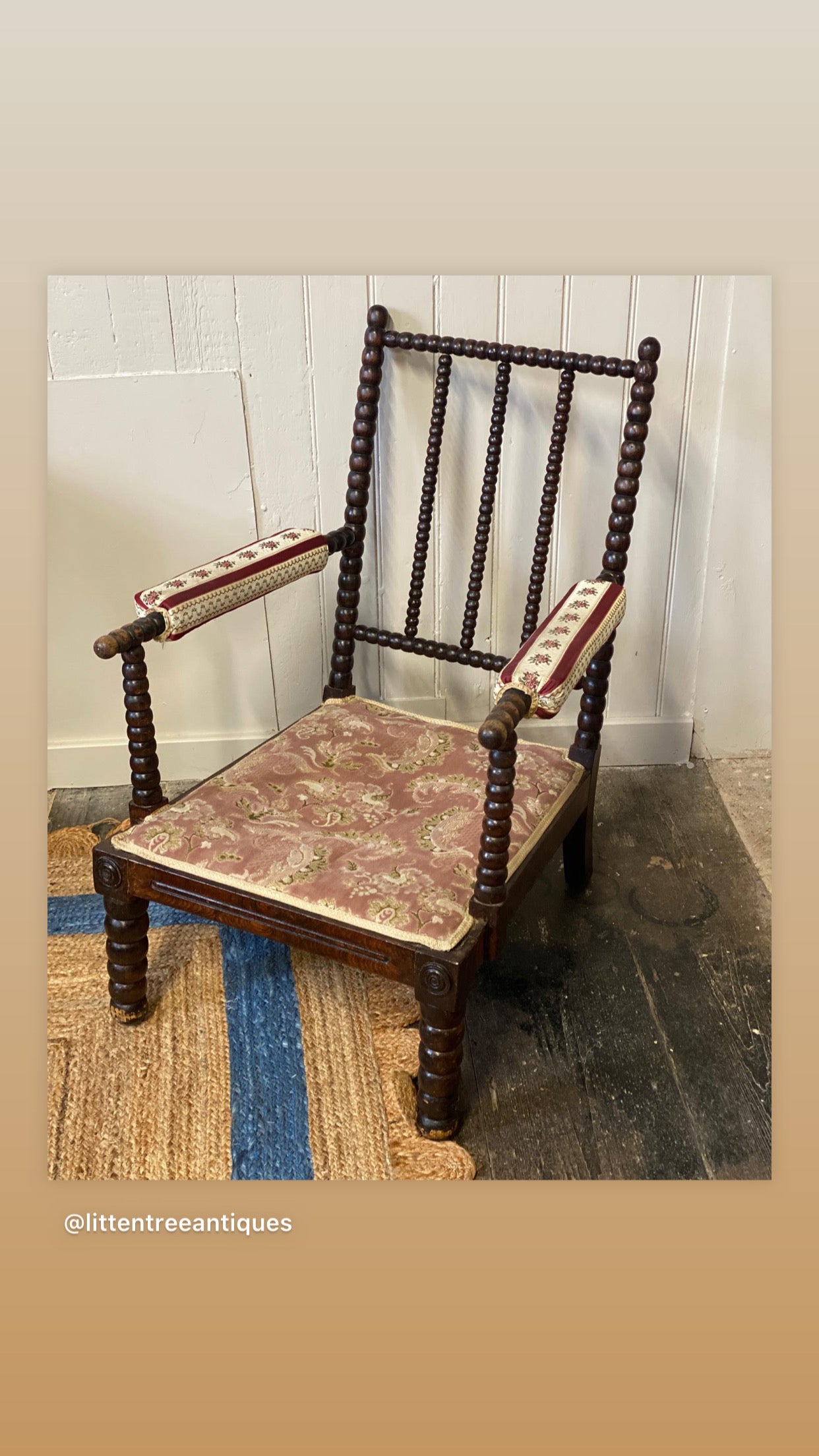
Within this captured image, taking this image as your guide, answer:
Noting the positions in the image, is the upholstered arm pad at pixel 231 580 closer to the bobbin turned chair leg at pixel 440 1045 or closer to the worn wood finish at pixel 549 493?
the worn wood finish at pixel 549 493

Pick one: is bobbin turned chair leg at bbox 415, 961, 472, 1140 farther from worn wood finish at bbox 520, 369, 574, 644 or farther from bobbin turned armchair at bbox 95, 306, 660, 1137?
worn wood finish at bbox 520, 369, 574, 644

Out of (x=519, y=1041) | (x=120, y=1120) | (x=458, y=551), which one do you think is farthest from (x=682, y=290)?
(x=120, y=1120)

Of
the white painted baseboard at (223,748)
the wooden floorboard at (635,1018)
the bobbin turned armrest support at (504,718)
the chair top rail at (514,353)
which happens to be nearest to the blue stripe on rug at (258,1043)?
the wooden floorboard at (635,1018)

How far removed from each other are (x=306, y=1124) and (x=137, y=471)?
1.17 metres

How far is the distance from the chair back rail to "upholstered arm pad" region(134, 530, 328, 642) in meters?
0.13

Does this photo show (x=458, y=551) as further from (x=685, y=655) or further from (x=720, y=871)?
(x=720, y=871)

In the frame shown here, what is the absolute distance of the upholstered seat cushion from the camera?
4.79 feet

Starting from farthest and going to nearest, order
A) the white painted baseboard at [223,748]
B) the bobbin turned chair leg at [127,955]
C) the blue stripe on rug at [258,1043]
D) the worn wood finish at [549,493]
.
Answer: the white painted baseboard at [223,748]
the worn wood finish at [549,493]
the bobbin turned chair leg at [127,955]
the blue stripe on rug at [258,1043]

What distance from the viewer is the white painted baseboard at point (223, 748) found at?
7.64ft

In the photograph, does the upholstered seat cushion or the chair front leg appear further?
the upholstered seat cushion

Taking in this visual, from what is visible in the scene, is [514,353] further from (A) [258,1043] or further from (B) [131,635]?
(A) [258,1043]

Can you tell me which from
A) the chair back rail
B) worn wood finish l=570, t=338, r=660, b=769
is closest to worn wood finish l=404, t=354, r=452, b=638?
the chair back rail

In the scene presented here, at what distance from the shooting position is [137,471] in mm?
2100

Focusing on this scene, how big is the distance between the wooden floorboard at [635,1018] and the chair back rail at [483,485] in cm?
32
